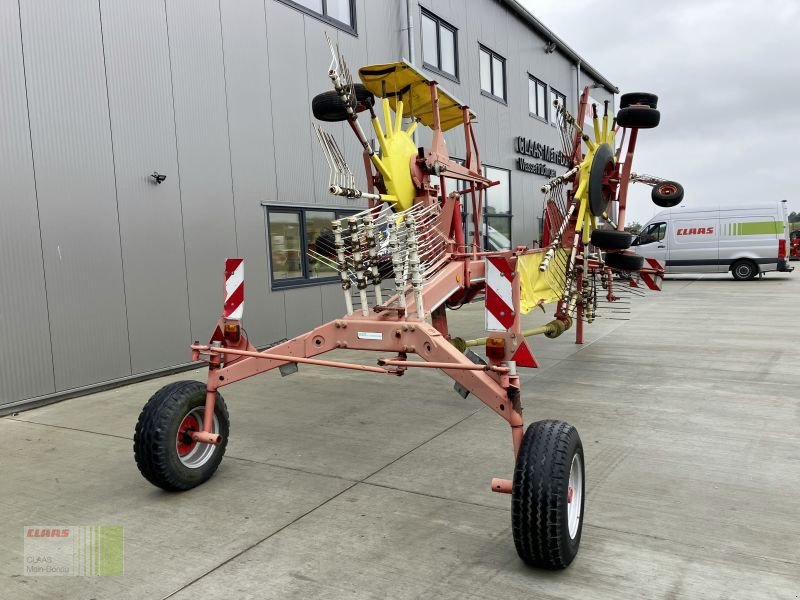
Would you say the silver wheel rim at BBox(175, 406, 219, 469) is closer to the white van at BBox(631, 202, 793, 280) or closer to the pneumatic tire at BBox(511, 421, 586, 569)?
the pneumatic tire at BBox(511, 421, 586, 569)

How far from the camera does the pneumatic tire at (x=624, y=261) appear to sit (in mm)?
6441

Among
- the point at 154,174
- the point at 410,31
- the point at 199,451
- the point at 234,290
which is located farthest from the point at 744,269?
the point at 199,451

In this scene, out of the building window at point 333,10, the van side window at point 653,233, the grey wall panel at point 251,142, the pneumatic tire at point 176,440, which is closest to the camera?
the pneumatic tire at point 176,440

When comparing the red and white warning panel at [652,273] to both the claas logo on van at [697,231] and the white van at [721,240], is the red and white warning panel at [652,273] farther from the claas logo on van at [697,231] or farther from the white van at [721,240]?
the claas logo on van at [697,231]

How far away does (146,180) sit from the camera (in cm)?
670

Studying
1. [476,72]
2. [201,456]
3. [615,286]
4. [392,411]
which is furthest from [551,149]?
[201,456]

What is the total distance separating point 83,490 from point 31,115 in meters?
3.77

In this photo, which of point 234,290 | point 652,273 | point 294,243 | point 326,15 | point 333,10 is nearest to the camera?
point 234,290

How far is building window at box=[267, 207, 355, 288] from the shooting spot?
8.46m

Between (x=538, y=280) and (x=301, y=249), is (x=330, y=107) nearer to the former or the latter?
(x=538, y=280)

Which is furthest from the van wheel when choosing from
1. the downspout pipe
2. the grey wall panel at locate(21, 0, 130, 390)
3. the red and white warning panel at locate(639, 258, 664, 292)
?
the grey wall panel at locate(21, 0, 130, 390)

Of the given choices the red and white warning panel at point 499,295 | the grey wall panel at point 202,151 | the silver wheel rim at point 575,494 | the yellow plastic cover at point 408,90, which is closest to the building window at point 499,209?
the grey wall panel at point 202,151

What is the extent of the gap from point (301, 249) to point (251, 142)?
1713mm

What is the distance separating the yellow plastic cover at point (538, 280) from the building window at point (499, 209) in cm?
777
